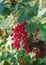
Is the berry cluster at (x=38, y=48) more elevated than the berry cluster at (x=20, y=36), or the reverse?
the berry cluster at (x=20, y=36)

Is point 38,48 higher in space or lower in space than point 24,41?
lower

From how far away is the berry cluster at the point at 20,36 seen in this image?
1537mm

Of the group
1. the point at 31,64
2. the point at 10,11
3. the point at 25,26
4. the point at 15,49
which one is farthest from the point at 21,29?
the point at 31,64

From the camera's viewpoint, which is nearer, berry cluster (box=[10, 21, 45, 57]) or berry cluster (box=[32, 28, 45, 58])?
berry cluster (box=[10, 21, 45, 57])

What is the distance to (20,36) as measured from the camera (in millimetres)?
1587

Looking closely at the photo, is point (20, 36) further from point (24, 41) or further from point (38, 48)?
point (38, 48)

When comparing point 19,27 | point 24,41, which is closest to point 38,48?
point 24,41

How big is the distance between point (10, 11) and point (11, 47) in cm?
32

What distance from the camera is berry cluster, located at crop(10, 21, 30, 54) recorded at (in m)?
1.54

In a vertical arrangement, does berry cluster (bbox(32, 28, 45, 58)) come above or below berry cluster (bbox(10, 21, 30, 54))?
below

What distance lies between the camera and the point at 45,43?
1735 millimetres

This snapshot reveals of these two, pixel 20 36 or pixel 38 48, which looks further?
pixel 38 48

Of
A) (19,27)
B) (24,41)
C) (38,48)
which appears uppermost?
(19,27)

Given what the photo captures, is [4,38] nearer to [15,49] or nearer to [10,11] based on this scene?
[15,49]
